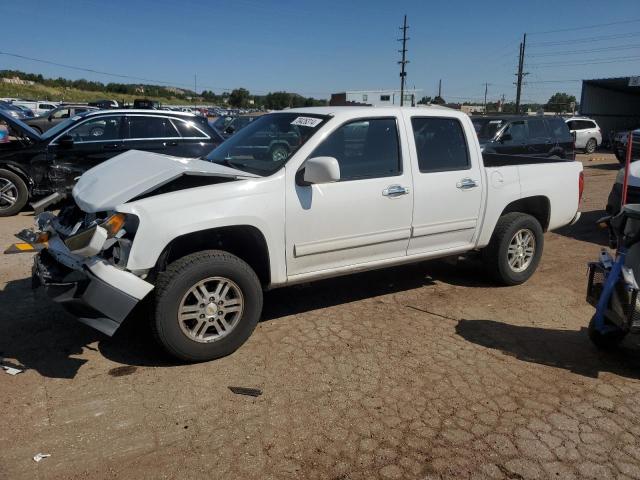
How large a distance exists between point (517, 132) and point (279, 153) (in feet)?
34.5

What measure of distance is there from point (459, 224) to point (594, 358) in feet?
5.46

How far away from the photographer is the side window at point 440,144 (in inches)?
193

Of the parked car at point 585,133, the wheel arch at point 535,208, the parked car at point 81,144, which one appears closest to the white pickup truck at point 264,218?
the wheel arch at point 535,208

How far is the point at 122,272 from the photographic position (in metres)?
3.47

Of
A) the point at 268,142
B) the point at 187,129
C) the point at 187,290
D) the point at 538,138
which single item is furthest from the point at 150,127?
the point at 538,138

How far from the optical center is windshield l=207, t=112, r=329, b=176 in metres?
4.32

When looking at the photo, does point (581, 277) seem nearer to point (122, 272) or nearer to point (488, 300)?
point (488, 300)

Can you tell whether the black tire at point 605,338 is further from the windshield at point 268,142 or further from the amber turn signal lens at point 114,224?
the amber turn signal lens at point 114,224

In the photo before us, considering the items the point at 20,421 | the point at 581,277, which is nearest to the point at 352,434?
the point at 20,421

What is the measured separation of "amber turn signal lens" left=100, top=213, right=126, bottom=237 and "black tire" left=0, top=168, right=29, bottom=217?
6.45 meters

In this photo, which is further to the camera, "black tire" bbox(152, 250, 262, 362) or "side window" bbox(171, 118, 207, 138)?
"side window" bbox(171, 118, 207, 138)

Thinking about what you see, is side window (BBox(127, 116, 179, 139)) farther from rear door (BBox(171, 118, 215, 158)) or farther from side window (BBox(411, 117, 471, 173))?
side window (BBox(411, 117, 471, 173))

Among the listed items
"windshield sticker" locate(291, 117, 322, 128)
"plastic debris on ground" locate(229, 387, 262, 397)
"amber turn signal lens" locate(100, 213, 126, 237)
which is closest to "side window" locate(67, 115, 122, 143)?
"windshield sticker" locate(291, 117, 322, 128)

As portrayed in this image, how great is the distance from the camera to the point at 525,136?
43.7ft
